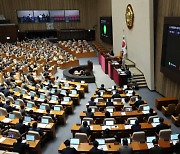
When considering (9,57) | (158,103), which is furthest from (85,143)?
(9,57)

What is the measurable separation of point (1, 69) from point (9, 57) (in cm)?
585

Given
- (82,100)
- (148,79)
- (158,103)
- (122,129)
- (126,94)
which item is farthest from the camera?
(148,79)

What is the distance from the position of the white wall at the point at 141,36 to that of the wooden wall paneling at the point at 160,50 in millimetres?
469

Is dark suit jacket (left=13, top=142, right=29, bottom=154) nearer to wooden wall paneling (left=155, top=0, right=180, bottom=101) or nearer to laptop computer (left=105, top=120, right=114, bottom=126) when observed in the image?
laptop computer (left=105, top=120, right=114, bottom=126)

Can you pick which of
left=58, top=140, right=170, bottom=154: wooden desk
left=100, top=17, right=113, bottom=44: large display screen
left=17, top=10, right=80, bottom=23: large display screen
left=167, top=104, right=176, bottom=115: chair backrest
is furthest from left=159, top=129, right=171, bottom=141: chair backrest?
left=17, top=10, right=80, bottom=23: large display screen

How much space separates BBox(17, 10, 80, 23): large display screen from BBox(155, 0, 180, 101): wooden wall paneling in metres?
26.4

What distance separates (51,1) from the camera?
3884 cm

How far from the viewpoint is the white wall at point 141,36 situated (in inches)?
634

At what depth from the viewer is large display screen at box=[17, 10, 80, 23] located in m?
38.5

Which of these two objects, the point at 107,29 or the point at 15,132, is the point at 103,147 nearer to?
the point at 15,132

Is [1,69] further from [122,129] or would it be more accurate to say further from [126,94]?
[122,129]

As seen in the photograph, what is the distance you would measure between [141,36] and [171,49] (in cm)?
458

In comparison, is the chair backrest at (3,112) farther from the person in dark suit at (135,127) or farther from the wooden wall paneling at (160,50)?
the wooden wall paneling at (160,50)

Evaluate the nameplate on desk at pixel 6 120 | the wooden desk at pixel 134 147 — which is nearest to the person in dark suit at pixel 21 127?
the nameplate on desk at pixel 6 120
